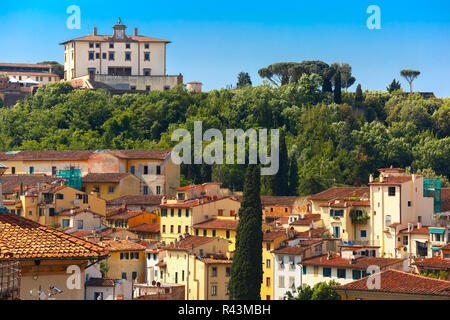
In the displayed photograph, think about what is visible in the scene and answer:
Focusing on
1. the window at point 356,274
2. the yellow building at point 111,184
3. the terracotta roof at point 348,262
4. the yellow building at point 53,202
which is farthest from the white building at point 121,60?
the window at point 356,274

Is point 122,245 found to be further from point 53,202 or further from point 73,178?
point 73,178

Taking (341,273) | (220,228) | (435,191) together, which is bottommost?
(341,273)

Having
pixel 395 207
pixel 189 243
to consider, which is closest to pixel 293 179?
pixel 395 207

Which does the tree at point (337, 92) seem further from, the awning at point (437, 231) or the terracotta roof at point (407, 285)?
the terracotta roof at point (407, 285)

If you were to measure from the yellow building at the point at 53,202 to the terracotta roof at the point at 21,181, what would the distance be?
216 centimetres

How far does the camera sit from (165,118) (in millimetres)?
73688

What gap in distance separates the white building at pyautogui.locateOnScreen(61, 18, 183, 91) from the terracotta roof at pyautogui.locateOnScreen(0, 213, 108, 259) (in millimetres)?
67694

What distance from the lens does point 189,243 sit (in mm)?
46531

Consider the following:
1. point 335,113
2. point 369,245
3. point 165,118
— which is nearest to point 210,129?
point 165,118

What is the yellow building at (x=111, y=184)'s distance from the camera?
60872 mm

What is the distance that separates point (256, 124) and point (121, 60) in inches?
564

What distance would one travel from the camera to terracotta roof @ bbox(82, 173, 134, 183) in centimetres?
6106
